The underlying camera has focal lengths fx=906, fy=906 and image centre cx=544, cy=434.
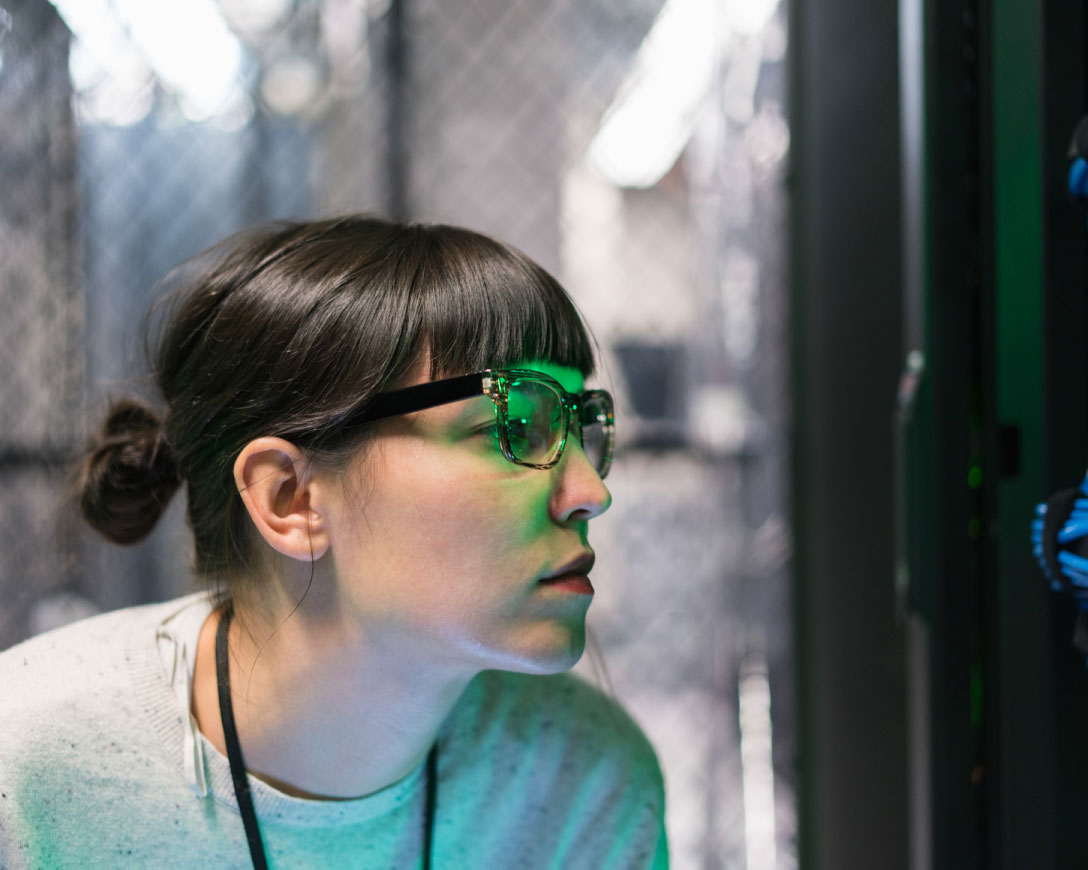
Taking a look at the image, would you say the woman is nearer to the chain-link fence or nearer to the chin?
the chin

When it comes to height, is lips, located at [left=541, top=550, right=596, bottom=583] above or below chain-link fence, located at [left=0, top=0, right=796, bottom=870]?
below

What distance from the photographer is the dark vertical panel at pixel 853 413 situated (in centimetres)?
136

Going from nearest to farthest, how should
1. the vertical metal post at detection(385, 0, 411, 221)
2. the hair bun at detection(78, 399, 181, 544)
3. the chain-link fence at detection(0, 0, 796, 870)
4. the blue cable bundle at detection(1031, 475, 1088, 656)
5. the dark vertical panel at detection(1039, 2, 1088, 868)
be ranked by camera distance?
the blue cable bundle at detection(1031, 475, 1088, 656)
the dark vertical panel at detection(1039, 2, 1088, 868)
the hair bun at detection(78, 399, 181, 544)
the chain-link fence at detection(0, 0, 796, 870)
the vertical metal post at detection(385, 0, 411, 221)

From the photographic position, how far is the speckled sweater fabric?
0.83 meters

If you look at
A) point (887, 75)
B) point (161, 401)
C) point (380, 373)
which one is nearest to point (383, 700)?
point (380, 373)

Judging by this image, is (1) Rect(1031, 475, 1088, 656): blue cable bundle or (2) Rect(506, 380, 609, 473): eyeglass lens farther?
(2) Rect(506, 380, 609, 473): eyeglass lens

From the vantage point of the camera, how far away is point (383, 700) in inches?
33.3

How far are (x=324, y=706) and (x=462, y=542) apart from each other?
0.23 m

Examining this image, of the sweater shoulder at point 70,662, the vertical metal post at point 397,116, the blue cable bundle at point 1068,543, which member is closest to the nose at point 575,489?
the blue cable bundle at point 1068,543

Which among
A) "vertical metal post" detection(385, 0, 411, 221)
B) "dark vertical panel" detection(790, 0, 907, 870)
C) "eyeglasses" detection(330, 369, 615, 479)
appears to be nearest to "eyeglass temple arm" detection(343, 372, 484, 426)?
"eyeglasses" detection(330, 369, 615, 479)

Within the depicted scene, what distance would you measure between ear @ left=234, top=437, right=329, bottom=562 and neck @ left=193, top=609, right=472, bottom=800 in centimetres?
8

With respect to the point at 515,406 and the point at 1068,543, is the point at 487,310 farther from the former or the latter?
the point at 1068,543

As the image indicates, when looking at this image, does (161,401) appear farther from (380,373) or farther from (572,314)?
(572,314)

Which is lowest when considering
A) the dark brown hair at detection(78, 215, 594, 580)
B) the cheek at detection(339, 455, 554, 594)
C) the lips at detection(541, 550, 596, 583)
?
the lips at detection(541, 550, 596, 583)
